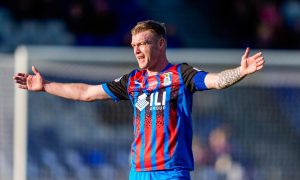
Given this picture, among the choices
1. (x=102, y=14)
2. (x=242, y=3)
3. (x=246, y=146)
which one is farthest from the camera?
(x=242, y=3)

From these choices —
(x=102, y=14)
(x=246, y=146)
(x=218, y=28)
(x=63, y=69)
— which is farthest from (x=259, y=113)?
(x=218, y=28)

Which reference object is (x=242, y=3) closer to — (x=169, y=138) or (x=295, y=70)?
(x=295, y=70)

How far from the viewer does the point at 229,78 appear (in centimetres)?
662

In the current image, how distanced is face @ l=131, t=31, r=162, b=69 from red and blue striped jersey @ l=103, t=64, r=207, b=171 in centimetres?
15

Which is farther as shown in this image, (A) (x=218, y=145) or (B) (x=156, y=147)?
(A) (x=218, y=145)

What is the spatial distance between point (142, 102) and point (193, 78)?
459 mm

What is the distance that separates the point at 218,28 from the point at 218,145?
5.41 m

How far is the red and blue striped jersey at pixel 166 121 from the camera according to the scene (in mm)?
6926

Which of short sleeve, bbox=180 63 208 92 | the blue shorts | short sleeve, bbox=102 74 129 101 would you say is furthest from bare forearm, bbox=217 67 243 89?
short sleeve, bbox=102 74 129 101

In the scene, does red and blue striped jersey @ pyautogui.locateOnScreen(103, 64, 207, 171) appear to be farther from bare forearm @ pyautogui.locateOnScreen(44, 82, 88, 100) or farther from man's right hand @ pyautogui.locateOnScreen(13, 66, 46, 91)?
man's right hand @ pyautogui.locateOnScreen(13, 66, 46, 91)

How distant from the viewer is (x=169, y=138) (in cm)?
694

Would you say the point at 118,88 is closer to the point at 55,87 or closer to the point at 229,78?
the point at 55,87

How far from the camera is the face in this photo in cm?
695

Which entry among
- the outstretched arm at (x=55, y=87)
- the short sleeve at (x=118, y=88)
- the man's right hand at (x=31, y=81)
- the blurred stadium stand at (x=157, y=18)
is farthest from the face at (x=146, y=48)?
the blurred stadium stand at (x=157, y=18)
